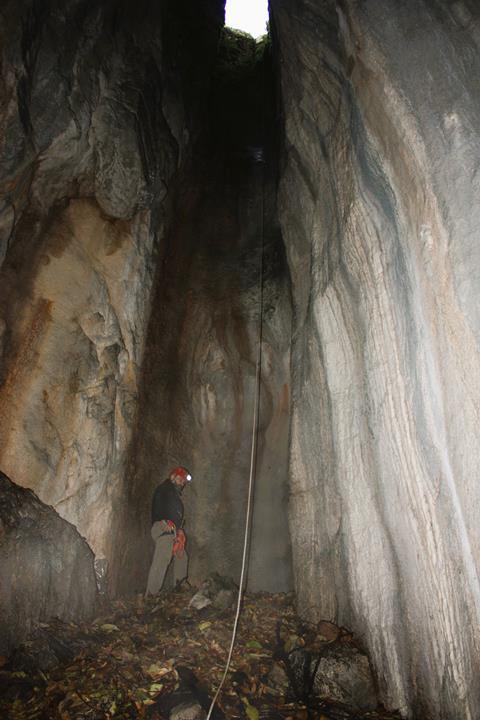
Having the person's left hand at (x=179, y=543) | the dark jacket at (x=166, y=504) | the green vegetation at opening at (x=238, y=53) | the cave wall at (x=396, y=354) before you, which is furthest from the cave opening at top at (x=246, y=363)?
the green vegetation at opening at (x=238, y=53)

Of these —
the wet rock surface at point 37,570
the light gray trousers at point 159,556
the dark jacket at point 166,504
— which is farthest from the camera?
the dark jacket at point 166,504

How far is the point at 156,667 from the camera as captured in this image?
4.71m

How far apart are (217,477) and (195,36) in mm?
12051

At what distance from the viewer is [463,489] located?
353cm

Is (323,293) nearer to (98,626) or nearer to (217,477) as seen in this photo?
(217,477)

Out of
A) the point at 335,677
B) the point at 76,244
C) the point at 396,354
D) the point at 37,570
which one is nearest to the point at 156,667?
the point at 37,570

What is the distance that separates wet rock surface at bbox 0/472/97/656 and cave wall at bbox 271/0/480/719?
3014 millimetres

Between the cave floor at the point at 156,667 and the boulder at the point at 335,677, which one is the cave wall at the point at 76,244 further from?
the boulder at the point at 335,677

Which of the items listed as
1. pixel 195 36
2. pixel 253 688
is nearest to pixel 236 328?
pixel 253 688

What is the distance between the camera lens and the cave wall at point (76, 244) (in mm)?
6219

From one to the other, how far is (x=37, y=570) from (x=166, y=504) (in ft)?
7.65

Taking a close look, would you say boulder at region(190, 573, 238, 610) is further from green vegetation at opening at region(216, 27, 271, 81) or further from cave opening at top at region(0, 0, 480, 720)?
green vegetation at opening at region(216, 27, 271, 81)

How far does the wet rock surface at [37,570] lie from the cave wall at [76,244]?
0.51 m

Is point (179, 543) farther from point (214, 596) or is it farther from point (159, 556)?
point (214, 596)
